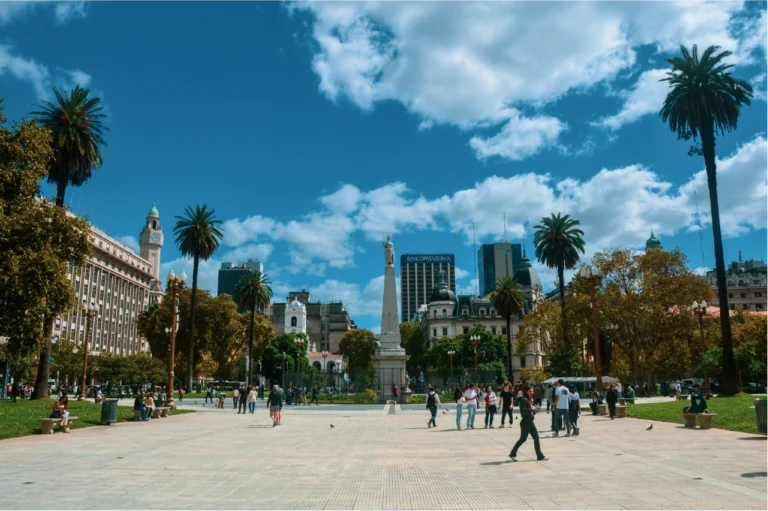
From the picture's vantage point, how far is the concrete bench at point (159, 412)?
86.1 feet

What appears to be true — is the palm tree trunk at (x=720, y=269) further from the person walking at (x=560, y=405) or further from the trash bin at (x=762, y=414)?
the person walking at (x=560, y=405)

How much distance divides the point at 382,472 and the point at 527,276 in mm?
120586

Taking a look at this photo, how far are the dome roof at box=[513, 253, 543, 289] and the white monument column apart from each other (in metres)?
83.3

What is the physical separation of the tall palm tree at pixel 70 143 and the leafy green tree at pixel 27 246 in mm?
10404

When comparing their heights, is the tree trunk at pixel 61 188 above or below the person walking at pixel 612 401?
above

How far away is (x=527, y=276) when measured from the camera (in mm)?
127062

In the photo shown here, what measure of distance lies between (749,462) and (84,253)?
86.4ft

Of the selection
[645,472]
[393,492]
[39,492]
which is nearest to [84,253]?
[39,492]

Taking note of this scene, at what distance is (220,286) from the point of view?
193 metres

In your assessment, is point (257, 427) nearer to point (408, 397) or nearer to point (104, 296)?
point (408, 397)

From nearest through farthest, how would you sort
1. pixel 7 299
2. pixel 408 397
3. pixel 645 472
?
pixel 645 472, pixel 7 299, pixel 408 397

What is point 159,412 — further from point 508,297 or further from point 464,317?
point 464,317

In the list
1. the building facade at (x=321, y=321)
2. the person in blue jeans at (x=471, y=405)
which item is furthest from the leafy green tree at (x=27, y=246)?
the building facade at (x=321, y=321)

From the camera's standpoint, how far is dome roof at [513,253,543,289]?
413 feet
